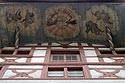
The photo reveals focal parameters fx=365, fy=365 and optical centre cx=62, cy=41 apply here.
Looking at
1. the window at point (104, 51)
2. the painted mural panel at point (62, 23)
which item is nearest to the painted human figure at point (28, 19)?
the painted mural panel at point (62, 23)

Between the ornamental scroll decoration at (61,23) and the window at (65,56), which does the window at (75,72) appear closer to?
the window at (65,56)

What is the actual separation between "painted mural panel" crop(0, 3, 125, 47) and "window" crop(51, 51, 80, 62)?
0.90m

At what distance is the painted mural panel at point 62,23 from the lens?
12.6m

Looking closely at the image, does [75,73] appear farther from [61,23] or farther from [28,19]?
[28,19]

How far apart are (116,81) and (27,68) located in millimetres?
2696

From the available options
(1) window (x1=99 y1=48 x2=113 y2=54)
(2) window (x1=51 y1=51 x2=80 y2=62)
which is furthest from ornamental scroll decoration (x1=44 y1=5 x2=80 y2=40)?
(1) window (x1=99 y1=48 x2=113 y2=54)

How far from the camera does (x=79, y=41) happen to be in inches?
517

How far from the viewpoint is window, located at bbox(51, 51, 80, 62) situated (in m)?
11.7

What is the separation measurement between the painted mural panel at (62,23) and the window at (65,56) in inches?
35.3

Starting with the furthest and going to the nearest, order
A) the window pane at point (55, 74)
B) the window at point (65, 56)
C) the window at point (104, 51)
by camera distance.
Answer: the window at point (104, 51) → the window at point (65, 56) → the window pane at point (55, 74)

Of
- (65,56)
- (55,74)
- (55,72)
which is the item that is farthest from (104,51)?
(55,74)

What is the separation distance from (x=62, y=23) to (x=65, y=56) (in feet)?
4.60

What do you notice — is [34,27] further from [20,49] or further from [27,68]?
[27,68]

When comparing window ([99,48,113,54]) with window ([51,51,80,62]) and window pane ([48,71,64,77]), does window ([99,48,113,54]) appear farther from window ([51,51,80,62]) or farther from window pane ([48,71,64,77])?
window pane ([48,71,64,77])
